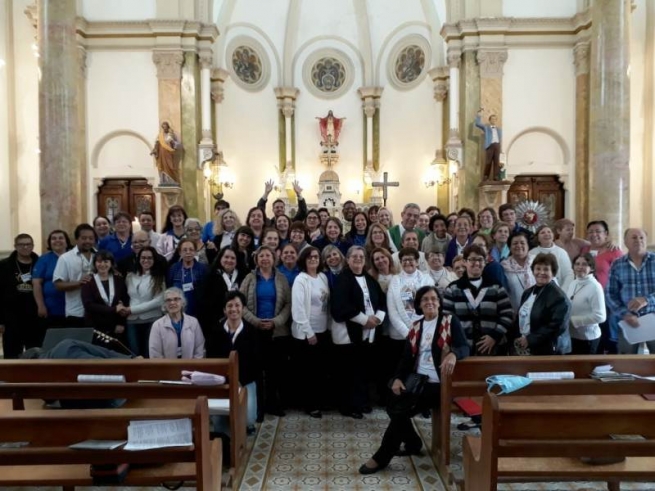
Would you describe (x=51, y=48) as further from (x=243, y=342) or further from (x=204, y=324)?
(x=243, y=342)

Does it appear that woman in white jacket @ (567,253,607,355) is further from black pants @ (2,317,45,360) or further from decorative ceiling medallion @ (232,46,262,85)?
decorative ceiling medallion @ (232,46,262,85)

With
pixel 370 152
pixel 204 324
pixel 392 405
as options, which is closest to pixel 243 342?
pixel 204 324

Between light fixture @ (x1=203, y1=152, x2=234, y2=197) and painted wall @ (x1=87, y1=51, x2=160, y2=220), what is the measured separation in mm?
1855

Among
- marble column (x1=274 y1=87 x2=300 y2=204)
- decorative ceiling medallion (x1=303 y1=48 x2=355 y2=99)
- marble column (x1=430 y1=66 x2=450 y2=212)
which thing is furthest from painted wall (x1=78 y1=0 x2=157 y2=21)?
marble column (x1=430 y1=66 x2=450 y2=212)

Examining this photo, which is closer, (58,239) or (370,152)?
(58,239)

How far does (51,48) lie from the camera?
8.38 meters

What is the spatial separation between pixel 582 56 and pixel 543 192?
3502 mm

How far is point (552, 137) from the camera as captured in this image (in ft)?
46.8

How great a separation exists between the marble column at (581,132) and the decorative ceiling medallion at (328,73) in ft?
25.2

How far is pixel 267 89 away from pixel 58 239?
44.2 feet

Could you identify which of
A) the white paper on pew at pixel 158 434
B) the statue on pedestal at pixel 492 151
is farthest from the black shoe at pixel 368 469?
the statue on pedestal at pixel 492 151

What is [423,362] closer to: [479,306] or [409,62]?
[479,306]

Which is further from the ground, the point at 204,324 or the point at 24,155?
the point at 24,155

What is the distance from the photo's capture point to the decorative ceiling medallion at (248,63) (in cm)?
1758
